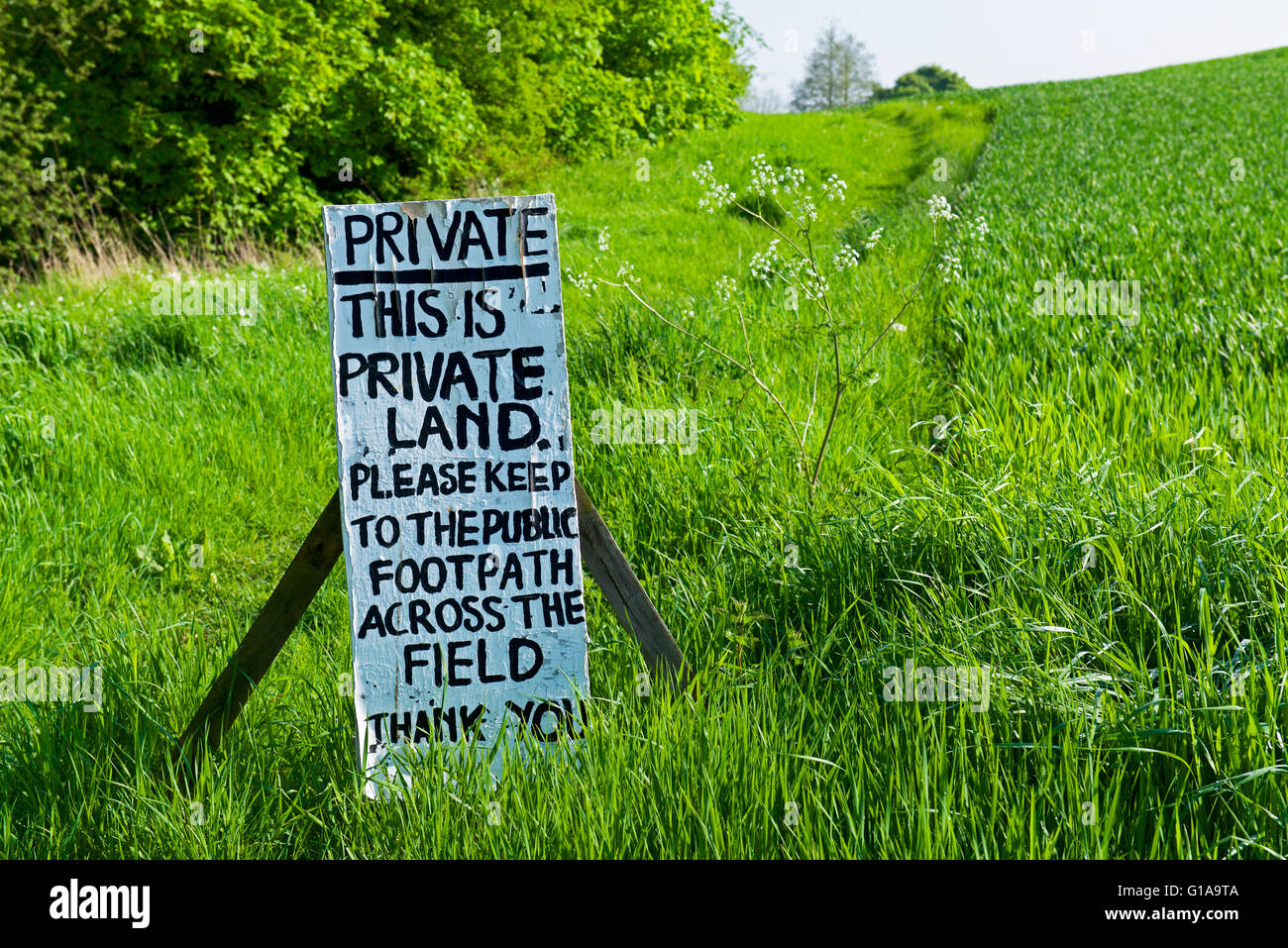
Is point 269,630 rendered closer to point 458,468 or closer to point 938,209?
point 458,468

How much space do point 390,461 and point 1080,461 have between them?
2824mm

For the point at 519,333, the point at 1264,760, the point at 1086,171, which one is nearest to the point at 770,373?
the point at 519,333

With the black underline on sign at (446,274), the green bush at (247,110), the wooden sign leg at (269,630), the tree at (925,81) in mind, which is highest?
the tree at (925,81)

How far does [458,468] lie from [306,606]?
533 millimetres

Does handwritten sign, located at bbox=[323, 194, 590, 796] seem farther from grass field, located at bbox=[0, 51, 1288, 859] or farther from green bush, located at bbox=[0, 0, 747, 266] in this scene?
green bush, located at bbox=[0, 0, 747, 266]

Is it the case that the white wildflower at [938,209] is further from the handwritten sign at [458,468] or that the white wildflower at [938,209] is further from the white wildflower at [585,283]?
the handwritten sign at [458,468]

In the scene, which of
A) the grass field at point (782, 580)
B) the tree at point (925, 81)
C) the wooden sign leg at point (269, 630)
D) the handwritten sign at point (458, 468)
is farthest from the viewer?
the tree at point (925, 81)

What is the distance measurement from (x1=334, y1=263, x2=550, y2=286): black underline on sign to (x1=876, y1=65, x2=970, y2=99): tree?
96.5 meters

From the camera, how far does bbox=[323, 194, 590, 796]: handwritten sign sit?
2439 mm

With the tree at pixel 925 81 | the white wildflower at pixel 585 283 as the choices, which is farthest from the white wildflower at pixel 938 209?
the tree at pixel 925 81

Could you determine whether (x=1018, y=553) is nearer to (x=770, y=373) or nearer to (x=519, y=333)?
(x=519, y=333)

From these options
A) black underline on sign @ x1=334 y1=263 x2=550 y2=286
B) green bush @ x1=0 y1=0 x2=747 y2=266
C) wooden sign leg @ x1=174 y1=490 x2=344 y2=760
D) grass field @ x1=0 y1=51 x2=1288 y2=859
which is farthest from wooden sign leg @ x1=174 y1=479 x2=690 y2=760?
green bush @ x1=0 y1=0 x2=747 y2=266

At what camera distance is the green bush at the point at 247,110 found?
10.5m

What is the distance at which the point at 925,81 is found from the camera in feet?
297
